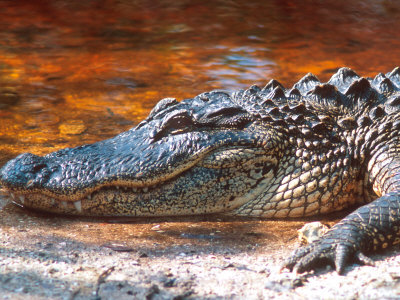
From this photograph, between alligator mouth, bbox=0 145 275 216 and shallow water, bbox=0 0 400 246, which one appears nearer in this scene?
alligator mouth, bbox=0 145 275 216

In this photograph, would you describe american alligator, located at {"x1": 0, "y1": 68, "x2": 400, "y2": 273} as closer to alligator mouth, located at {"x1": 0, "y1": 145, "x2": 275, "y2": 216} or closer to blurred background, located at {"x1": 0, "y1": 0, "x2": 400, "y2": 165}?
alligator mouth, located at {"x1": 0, "y1": 145, "x2": 275, "y2": 216}

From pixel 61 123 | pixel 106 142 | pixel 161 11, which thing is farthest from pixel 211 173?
pixel 161 11

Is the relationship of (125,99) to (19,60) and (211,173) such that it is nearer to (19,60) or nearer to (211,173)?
(19,60)

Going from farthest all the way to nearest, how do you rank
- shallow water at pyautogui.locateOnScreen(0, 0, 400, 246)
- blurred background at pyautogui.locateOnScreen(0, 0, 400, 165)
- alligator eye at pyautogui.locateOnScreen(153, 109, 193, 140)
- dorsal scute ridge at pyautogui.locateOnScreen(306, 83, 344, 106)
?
blurred background at pyautogui.locateOnScreen(0, 0, 400, 165)
shallow water at pyautogui.locateOnScreen(0, 0, 400, 246)
dorsal scute ridge at pyautogui.locateOnScreen(306, 83, 344, 106)
alligator eye at pyautogui.locateOnScreen(153, 109, 193, 140)

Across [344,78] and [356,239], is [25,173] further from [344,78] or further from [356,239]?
[344,78]

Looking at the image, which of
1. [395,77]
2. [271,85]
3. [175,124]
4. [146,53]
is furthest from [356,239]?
[146,53]

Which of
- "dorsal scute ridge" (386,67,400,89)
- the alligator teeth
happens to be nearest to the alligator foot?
the alligator teeth
